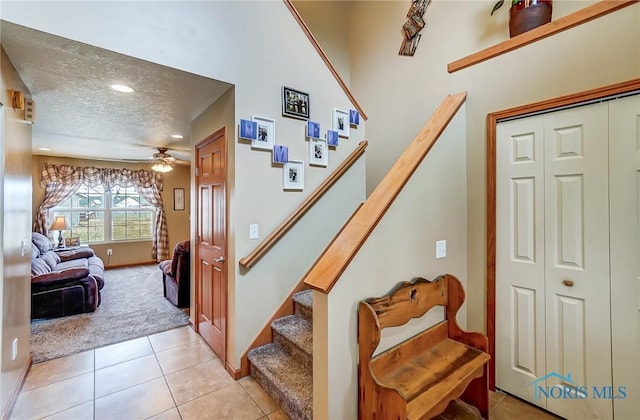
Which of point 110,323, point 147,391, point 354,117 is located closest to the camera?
point 147,391

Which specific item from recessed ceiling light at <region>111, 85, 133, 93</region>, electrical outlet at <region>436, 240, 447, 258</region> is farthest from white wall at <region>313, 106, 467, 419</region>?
recessed ceiling light at <region>111, 85, 133, 93</region>

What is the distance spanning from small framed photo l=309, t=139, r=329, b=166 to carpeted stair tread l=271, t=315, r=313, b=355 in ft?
4.68

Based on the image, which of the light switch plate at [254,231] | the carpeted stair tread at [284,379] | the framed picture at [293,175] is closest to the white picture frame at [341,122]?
the framed picture at [293,175]

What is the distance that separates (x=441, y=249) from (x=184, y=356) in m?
2.42

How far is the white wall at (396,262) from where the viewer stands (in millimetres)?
1317

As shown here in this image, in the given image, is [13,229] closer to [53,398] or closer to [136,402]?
[53,398]

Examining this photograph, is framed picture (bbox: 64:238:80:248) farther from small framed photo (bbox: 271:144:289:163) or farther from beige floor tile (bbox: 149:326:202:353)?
small framed photo (bbox: 271:144:289:163)

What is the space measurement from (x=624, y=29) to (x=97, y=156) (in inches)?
286

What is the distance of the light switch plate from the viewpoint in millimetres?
2260

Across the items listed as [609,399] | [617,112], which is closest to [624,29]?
[617,112]

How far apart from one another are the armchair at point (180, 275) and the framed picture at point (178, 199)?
319cm

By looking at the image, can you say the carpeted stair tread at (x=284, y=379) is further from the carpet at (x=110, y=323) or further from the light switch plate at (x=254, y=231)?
the carpet at (x=110, y=323)

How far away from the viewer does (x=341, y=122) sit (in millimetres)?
2863

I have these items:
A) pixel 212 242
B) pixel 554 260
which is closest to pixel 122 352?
pixel 212 242
